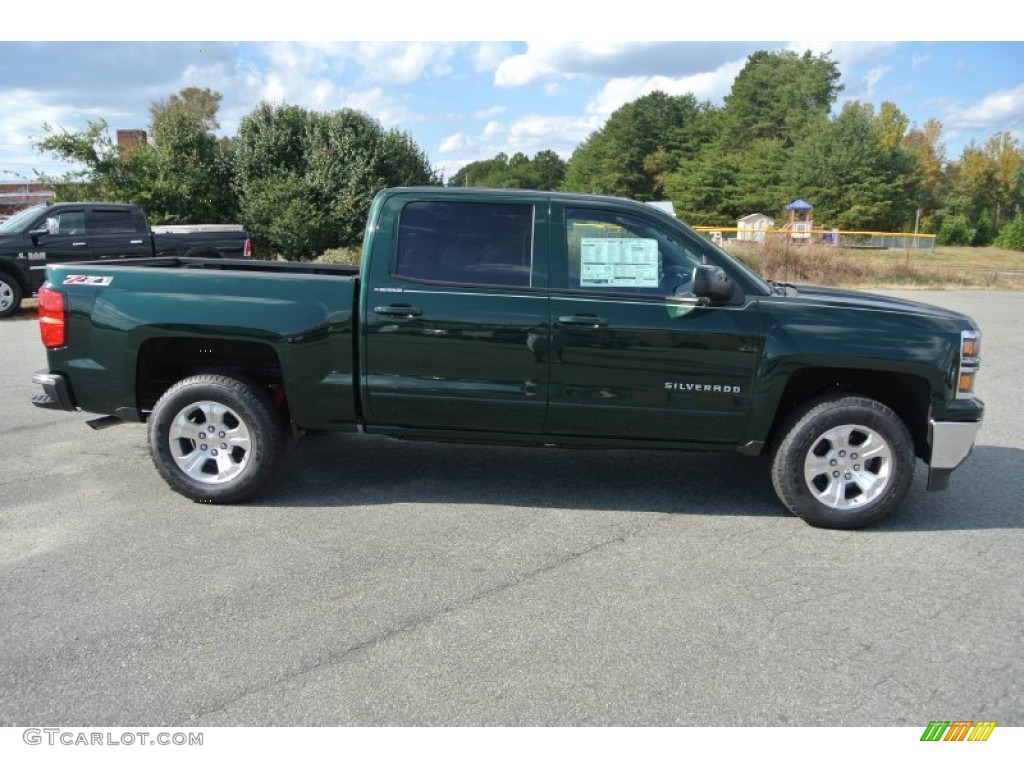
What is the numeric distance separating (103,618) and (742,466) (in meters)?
4.35

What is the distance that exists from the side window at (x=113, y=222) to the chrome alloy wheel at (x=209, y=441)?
1070cm

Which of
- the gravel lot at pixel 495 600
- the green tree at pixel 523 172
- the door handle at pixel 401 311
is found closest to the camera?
the gravel lot at pixel 495 600

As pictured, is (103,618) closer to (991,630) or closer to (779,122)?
(991,630)

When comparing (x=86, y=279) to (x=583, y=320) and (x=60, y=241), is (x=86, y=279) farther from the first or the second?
(x=60, y=241)

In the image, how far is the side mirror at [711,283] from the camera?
442cm

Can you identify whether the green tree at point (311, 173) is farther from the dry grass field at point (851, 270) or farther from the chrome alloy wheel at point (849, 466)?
the chrome alloy wheel at point (849, 466)

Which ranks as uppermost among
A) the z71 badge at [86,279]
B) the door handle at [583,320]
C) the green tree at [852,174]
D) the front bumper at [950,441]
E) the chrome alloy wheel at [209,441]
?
the green tree at [852,174]

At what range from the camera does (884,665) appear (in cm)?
326

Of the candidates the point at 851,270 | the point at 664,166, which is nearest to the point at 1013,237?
→ the point at 664,166

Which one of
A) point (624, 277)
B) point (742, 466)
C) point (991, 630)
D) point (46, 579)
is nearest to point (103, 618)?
point (46, 579)

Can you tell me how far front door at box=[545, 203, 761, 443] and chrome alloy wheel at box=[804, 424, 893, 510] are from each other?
501mm

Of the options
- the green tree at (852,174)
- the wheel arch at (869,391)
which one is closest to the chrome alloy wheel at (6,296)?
the wheel arch at (869,391)

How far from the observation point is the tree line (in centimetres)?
2494

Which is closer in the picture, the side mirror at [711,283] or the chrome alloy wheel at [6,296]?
the side mirror at [711,283]
